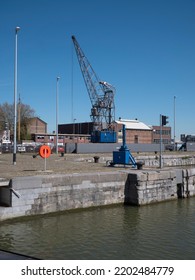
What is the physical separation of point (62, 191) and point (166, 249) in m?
6.35

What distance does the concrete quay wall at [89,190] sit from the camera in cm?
1437

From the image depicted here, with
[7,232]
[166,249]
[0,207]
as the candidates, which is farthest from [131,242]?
[0,207]

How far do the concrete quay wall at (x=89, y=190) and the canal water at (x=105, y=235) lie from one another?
49cm

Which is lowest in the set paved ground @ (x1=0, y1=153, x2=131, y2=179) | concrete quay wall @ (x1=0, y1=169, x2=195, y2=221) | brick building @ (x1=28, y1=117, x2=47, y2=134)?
concrete quay wall @ (x1=0, y1=169, x2=195, y2=221)

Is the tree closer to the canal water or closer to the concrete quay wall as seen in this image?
the concrete quay wall

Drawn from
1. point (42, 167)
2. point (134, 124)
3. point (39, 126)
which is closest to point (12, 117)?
point (39, 126)

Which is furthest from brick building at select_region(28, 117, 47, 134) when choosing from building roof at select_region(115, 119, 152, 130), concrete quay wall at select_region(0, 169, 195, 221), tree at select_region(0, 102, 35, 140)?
concrete quay wall at select_region(0, 169, 195, 221)

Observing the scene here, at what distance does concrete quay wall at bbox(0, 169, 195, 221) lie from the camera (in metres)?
14.4

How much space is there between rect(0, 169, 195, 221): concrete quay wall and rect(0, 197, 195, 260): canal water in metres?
0.49

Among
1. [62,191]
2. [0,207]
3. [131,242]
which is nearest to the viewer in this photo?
[131,242]

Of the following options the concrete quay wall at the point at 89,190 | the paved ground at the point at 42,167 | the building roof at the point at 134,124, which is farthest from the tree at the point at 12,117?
the concrete quay wall at the point at 89,190

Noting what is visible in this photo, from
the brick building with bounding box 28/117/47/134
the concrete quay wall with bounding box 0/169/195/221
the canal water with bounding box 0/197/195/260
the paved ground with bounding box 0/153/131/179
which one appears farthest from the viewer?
the brick building with bounding box 28/117/47/134

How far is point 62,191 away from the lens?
16031mm
